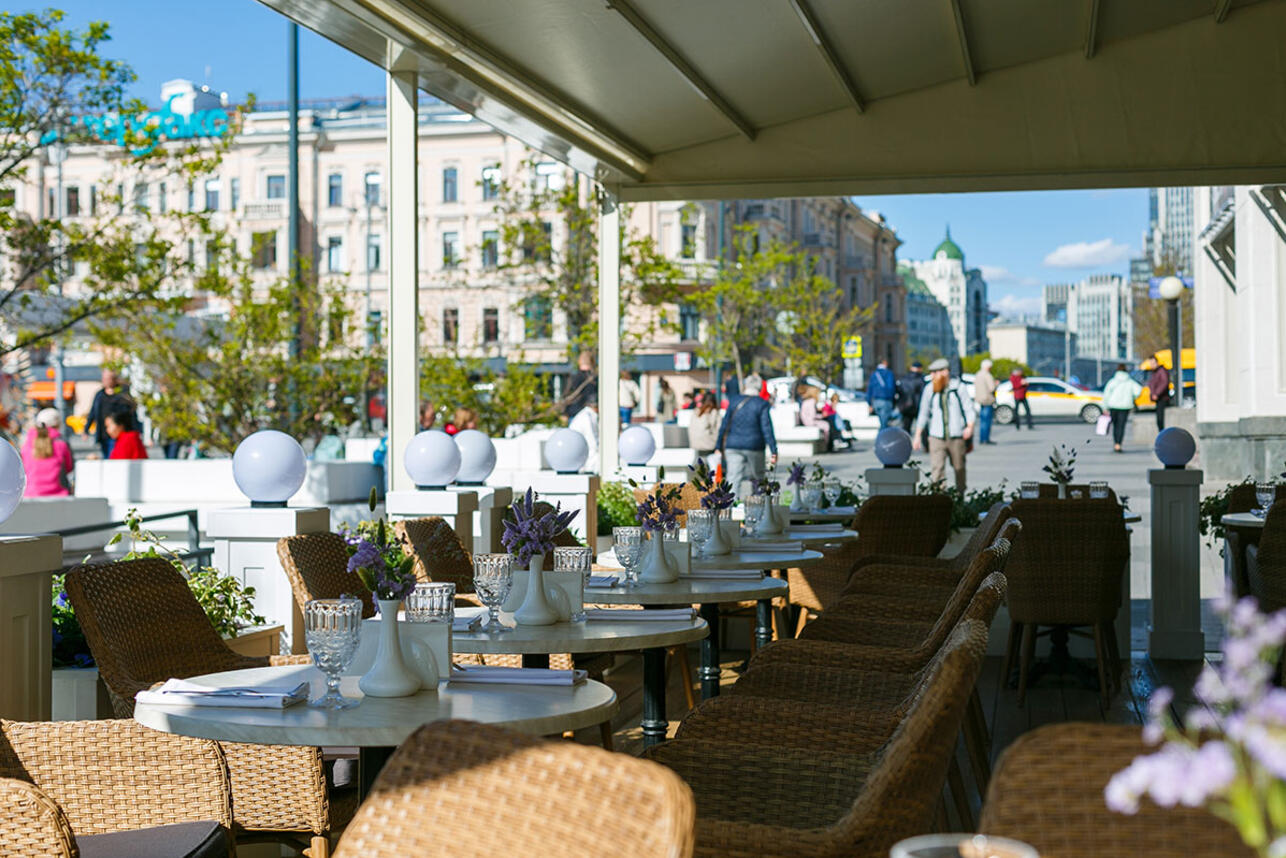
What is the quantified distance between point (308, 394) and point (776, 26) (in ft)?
26.4

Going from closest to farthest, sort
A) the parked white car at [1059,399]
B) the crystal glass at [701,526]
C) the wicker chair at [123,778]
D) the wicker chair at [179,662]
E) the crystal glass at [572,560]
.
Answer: the wicker chair at [123,778] → the wicker chair at [179,662] → the crystal glass at [572,560] → the crystal glass at [701,526] → the parked white car at [1059,399]

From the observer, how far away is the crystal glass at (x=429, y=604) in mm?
2934

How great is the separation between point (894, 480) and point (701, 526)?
122 inches

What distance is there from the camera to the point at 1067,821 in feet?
5.24

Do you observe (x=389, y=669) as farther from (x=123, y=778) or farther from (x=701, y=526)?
(x=701, y=526)

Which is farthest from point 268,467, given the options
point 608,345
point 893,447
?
point 608,345

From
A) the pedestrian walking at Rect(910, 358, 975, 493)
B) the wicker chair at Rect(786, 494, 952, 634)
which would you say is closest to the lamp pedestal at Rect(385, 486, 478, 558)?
the wicker chair at Rect(786, 494, 952, 634)

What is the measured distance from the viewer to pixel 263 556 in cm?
520

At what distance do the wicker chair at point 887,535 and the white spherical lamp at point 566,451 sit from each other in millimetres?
2047

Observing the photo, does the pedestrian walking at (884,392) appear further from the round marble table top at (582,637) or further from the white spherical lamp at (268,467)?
the round marble table top at (582,637)

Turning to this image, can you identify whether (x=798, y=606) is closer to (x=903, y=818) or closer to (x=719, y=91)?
(x=719, y=91)

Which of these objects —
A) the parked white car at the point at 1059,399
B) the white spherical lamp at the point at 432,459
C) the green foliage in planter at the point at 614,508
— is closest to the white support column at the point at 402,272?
the white spherical lamp at the point at 432,459

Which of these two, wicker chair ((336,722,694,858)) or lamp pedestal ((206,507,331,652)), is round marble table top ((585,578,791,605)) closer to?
lamp pedestal ((206,507,331,652))

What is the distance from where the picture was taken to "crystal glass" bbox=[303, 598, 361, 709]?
2730 mm
